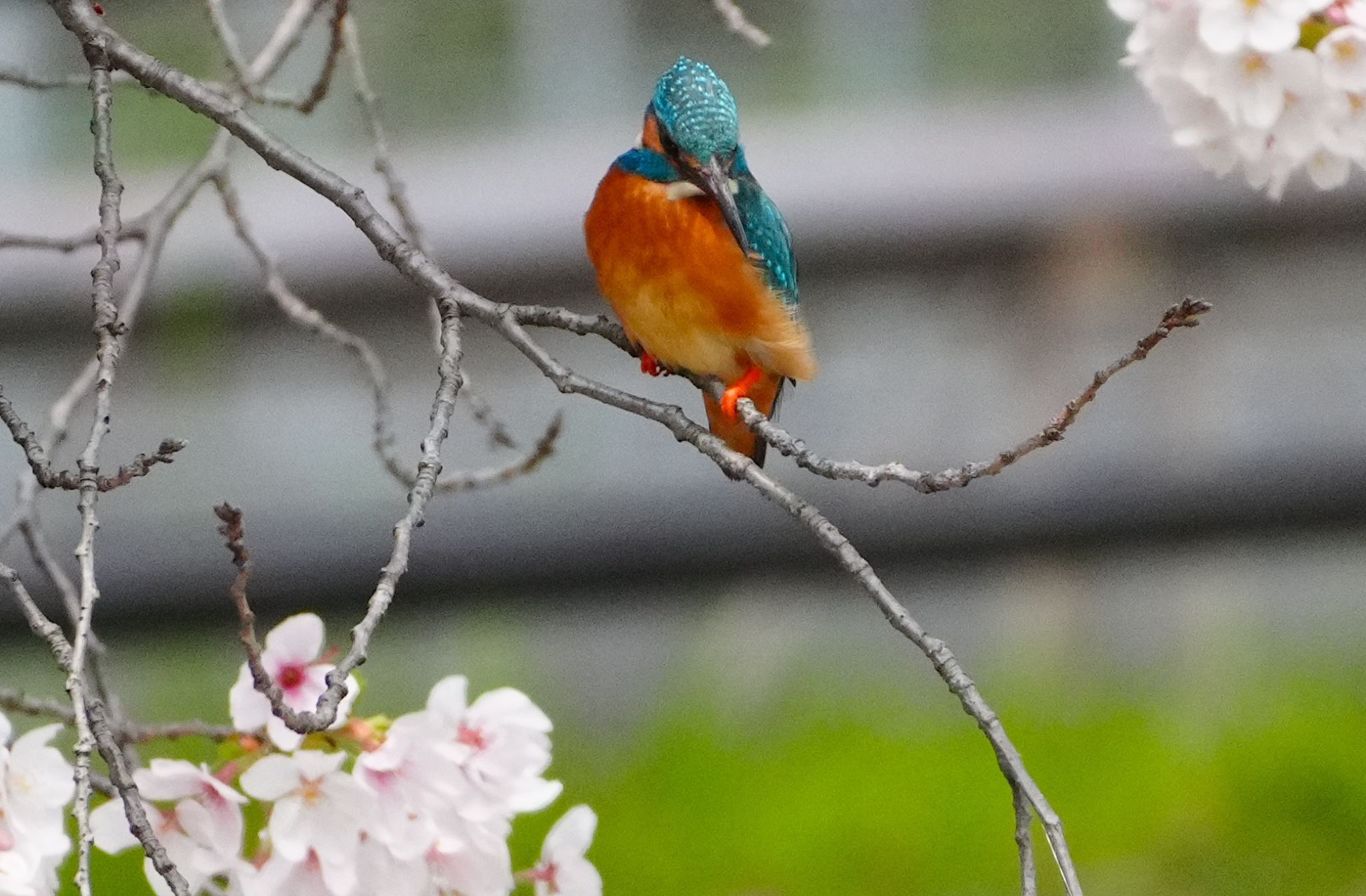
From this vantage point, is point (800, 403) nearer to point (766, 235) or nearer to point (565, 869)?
point (766, 235)

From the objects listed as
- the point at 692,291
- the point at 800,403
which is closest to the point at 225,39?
the point at 692,291

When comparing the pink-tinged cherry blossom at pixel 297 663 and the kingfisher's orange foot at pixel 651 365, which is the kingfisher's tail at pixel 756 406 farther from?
the pink-tinged cherry blossom at pixel 297 663

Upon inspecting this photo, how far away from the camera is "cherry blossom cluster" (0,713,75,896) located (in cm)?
59

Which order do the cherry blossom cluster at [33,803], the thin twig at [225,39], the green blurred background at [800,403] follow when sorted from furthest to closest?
1. the green blurred background at [800,403]
2. the thin twig at [225,39]
3. the cherry blossom cluster at [33,803]

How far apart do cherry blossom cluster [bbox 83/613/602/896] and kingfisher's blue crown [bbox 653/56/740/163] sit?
366 mm

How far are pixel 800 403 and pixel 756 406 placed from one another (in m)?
1.16

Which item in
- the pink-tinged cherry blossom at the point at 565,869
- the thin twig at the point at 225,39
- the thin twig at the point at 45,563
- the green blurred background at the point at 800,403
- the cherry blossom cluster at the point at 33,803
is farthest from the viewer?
the green blurred background at the point at 800,403

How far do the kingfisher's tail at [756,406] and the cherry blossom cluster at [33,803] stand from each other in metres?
0.49

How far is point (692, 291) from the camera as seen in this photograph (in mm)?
934

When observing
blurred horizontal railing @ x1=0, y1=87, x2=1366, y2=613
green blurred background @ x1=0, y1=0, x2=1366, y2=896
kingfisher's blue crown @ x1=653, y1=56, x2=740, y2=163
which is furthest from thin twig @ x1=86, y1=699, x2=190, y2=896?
blurred horizontal railing @ x1=0, y1=87, x2=1366, y2=613

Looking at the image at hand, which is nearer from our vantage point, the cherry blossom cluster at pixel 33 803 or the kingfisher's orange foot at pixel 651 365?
the cherry blossom cluster at pixel 33 803

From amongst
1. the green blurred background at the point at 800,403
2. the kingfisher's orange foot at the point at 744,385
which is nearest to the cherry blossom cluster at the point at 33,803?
the kingfisher's orange foot at the point at 744,385

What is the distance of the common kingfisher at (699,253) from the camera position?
0.92 meters

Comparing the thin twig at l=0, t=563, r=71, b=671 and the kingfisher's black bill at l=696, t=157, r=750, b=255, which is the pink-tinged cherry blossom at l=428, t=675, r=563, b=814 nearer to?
the thin twig at l=0, t=563, r=71, b=671
